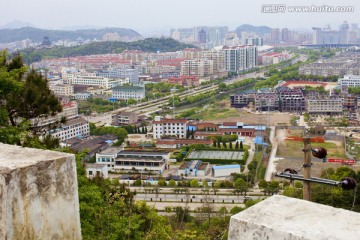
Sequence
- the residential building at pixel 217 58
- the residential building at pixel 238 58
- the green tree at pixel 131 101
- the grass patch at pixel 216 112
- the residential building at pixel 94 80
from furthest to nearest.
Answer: the residential building at pixel 238 58
the residential building at pixel 217 58
the residential building at pixel 94 80
the green tree at pixel 131 101
the grass patch at pixel 216 112

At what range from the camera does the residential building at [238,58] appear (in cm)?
2538

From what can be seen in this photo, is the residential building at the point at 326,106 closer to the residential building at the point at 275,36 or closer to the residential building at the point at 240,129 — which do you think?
the residential building at the point at 240,129

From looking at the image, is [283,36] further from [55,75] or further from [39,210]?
[39,210]

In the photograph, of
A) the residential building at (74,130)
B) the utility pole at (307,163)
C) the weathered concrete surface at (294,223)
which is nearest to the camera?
the weathered concrete surface at (294,223)

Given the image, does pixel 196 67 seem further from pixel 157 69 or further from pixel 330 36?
pixel 330 36

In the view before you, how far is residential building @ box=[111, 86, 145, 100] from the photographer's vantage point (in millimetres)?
17438

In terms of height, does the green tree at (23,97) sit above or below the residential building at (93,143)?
above

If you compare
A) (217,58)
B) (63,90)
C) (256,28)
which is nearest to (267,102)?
(63,90)

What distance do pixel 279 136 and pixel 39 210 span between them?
413 inches

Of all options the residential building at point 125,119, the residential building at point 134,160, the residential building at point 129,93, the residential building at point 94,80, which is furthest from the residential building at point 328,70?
the residential building at point 134,160

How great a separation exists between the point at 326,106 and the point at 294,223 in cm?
1377

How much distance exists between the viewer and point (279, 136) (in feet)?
37.5

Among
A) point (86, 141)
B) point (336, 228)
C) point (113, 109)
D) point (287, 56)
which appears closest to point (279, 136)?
point (86, 141)

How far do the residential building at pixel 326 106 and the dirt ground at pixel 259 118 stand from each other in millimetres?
642
